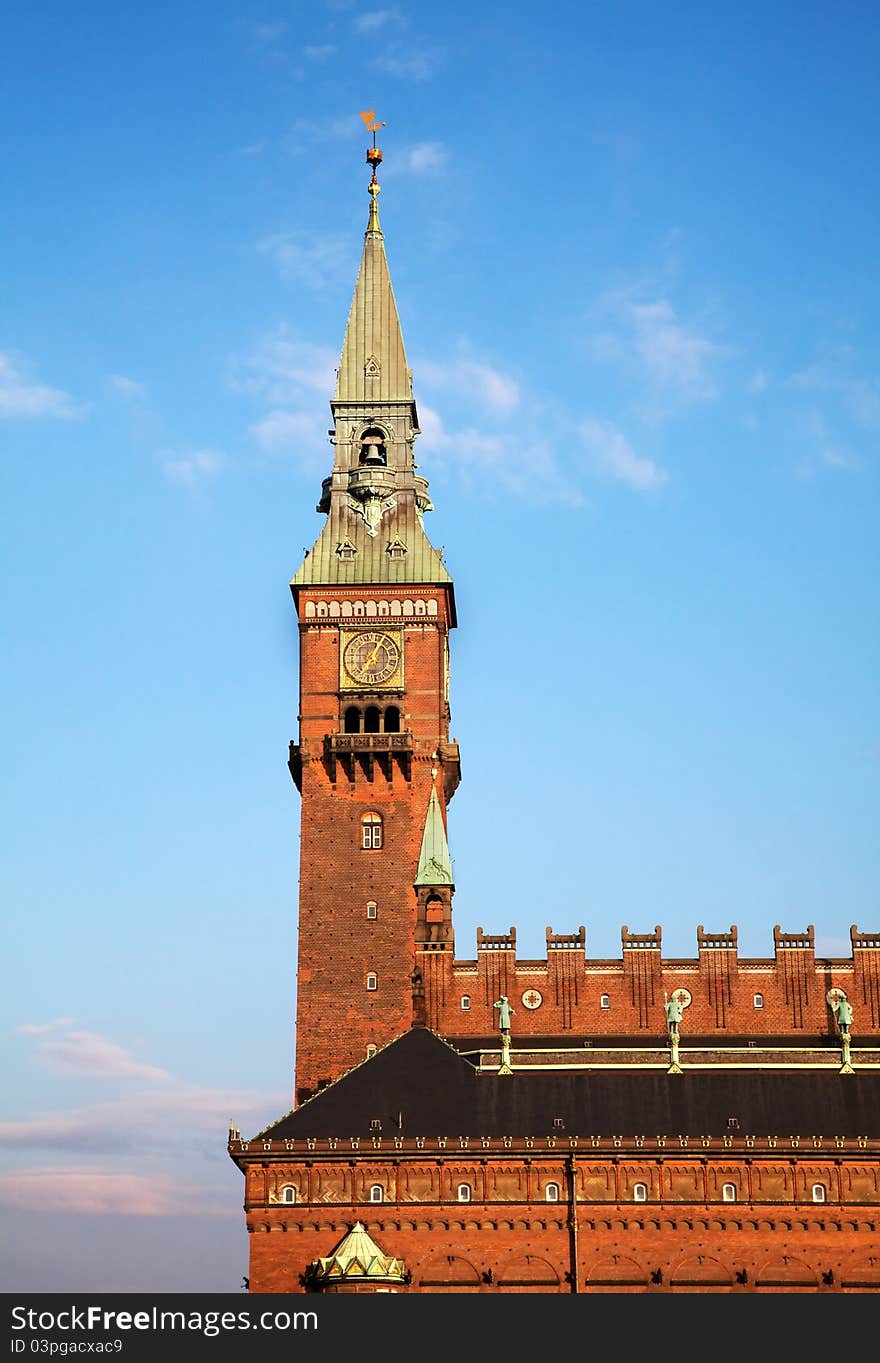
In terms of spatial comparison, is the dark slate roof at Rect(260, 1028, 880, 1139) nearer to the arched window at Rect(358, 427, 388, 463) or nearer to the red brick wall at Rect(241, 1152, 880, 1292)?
the red brick wall at Rect(241, 1152, 880, 1292)

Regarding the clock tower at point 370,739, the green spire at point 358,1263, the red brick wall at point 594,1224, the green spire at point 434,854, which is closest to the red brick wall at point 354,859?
the clock tower at point 370,739

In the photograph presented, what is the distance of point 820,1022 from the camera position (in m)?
104

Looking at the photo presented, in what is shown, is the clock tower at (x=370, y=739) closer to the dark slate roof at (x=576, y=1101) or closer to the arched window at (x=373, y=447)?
the arched window at (x=373, y=447)

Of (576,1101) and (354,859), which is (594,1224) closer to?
(576,1101)

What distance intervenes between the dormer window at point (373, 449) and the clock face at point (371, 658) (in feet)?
32.3

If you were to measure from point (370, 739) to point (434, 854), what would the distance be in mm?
6286

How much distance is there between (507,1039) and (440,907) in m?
8.32

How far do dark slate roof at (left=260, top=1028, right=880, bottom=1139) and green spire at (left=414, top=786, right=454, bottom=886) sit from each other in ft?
30.5

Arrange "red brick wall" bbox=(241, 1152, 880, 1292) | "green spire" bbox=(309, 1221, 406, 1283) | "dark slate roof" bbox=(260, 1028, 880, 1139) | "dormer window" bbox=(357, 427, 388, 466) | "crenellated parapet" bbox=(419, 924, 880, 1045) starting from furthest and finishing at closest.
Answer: "dormer window" bbox=(357, 427, 388, 466) < "crenellated parapet" bbox=(419, 924, 880, 1045) < "dark slate roof" bbox=(260, 1028, 880, 1139) < "red brick wall" bbox=(241, 1152, 880, 1292) < "green spire" bbox=(309, 1221, 406, 1283)

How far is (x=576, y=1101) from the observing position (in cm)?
9694

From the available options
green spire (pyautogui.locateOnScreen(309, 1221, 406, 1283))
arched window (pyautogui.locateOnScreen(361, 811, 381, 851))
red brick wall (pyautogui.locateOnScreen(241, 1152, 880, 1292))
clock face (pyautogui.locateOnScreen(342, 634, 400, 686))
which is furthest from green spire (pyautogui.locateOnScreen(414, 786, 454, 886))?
green spire (pyautogui.locateOnScreen(309, 1221, 406, 1283))

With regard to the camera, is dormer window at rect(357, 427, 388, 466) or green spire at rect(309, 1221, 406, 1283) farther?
dormer window at rect(357, 427, 388, 466)

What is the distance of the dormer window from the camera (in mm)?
116125
